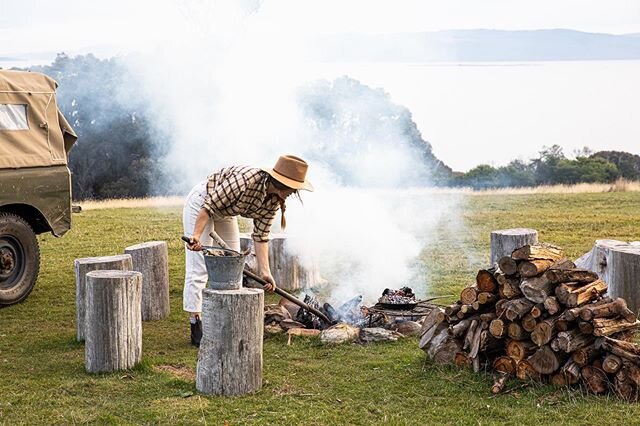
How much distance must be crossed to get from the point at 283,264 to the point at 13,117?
347 centimetres

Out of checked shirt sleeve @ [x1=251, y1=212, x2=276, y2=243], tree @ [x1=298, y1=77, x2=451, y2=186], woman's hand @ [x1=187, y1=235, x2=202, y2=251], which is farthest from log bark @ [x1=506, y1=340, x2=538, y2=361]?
tree @ [x1=298, y1=77, x2=451, y2=186]

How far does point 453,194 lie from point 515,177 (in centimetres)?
549

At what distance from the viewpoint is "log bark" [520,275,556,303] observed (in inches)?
262

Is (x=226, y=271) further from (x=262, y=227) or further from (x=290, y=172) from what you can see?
(x=290, y=172)

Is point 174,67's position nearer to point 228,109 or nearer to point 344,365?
point 228,109

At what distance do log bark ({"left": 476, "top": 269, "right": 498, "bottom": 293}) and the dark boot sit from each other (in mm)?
2523

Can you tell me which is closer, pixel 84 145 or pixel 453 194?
pixel 453 194

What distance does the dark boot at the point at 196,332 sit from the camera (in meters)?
8.10

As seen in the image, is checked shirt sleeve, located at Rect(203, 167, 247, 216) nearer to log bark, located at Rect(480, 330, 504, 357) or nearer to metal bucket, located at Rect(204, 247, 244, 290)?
metal bucket, located at Rect(204, 247, 244, 290)

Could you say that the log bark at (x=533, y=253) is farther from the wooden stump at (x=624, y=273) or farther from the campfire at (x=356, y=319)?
the wooden stump at (x=624, y=273)

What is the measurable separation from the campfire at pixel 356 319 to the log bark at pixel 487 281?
1.40 m

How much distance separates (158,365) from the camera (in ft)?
24.5

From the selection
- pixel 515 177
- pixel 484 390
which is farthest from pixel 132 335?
pixel 515 177

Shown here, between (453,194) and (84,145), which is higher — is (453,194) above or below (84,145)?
below
